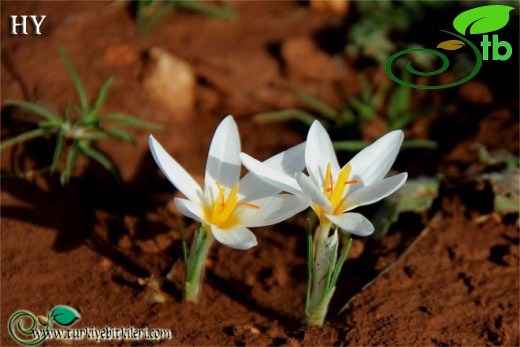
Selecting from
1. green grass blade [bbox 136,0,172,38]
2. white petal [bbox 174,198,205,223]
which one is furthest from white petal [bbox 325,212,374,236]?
green grass blade [bbox 136,0,172,38]

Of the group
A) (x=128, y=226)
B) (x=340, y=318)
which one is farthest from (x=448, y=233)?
(x=128, y=226)

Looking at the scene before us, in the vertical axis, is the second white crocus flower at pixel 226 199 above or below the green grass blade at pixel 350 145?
above

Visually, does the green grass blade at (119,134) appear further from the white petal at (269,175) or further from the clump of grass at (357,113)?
the white petal at (269,175)

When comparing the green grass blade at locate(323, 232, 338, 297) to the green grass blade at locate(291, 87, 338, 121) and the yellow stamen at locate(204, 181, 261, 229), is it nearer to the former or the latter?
the yellow stamen at locate(204, 181, 261, 229)

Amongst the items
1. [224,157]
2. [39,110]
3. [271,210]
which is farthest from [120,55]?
[271,210]

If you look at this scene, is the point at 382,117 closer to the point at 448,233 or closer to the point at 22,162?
the point at 448,233

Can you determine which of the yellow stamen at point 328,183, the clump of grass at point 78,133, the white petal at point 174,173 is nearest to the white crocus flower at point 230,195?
the white petal at point 174,173
